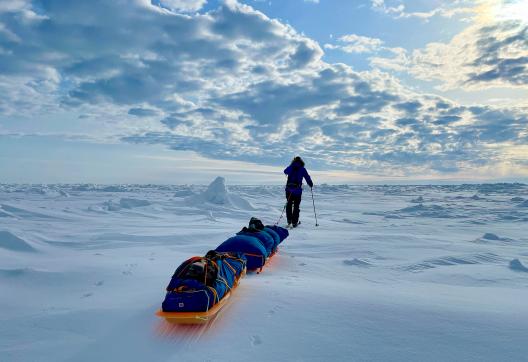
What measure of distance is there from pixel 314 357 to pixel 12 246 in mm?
5198

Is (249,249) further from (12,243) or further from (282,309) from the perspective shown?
(12,243)

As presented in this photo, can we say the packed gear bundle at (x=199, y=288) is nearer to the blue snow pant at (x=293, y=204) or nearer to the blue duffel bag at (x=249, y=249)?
the blue duffel bag at (x=249, y=249)

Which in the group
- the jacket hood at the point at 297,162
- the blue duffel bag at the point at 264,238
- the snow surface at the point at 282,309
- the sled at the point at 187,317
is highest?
the jacket hood at the point at 297,162

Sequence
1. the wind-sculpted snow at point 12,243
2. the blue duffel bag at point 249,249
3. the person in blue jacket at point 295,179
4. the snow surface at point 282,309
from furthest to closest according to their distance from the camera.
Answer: the person in blue jacket at point 295,179
the wind-sculpted snow at point 12,243
the blue duffel bag at point 249,249
the snow surface at point 282,309

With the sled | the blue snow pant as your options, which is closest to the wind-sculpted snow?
the sled

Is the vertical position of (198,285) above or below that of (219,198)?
above

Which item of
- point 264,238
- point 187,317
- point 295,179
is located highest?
point 295,179

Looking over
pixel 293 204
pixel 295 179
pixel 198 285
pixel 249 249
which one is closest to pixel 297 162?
pixel 295 179

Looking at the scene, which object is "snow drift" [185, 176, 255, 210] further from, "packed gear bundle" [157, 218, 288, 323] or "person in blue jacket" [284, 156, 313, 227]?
"packed gear bundle" [157, 218, 288, 323]

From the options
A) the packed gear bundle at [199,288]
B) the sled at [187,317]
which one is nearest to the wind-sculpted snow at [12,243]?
the packed gear bundle at [199,288]

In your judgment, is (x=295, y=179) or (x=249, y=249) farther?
(x=295, y=179)

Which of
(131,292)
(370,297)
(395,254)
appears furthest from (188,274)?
(395,254)

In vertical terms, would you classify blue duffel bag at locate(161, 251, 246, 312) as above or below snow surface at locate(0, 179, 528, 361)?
above

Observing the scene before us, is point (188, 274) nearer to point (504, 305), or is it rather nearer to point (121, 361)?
point (121, 361)
